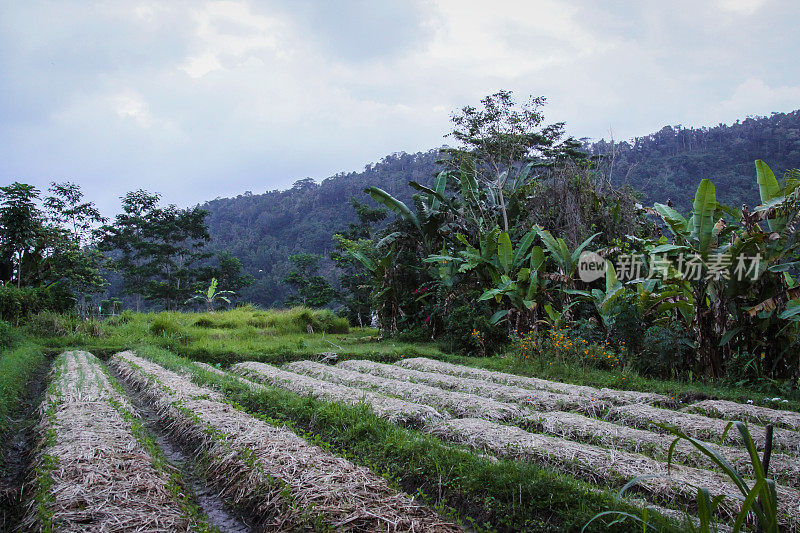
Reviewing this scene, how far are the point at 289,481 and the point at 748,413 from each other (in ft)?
15.3

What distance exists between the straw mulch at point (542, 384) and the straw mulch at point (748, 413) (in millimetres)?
413

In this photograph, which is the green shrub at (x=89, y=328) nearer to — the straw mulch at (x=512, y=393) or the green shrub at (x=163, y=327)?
the green shrub at (x=163, y=327)

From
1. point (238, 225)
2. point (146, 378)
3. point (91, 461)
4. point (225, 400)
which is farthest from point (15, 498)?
point (238, 225)

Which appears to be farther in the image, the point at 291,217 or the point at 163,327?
the point at 291,217

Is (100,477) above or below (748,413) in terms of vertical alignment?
above

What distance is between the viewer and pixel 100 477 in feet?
9.71

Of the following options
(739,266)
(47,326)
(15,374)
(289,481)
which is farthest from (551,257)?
(47,326)

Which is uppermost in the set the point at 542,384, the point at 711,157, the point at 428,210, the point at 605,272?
the point at 711,157

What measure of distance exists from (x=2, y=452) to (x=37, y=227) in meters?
14.6

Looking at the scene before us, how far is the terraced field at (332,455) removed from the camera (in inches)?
105

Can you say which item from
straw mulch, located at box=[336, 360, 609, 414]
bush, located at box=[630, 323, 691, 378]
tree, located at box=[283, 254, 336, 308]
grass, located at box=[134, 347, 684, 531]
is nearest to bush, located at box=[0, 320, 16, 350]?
straw mulch, located at box=[336, 360, 609, 414]

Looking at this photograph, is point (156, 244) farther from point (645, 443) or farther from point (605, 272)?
point (645, 443)

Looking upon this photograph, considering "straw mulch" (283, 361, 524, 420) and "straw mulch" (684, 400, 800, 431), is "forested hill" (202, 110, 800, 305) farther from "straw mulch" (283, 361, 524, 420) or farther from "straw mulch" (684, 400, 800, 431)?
"straw mulch" (283, 361, 524, 420)

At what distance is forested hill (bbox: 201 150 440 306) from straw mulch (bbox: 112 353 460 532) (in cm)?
3020
